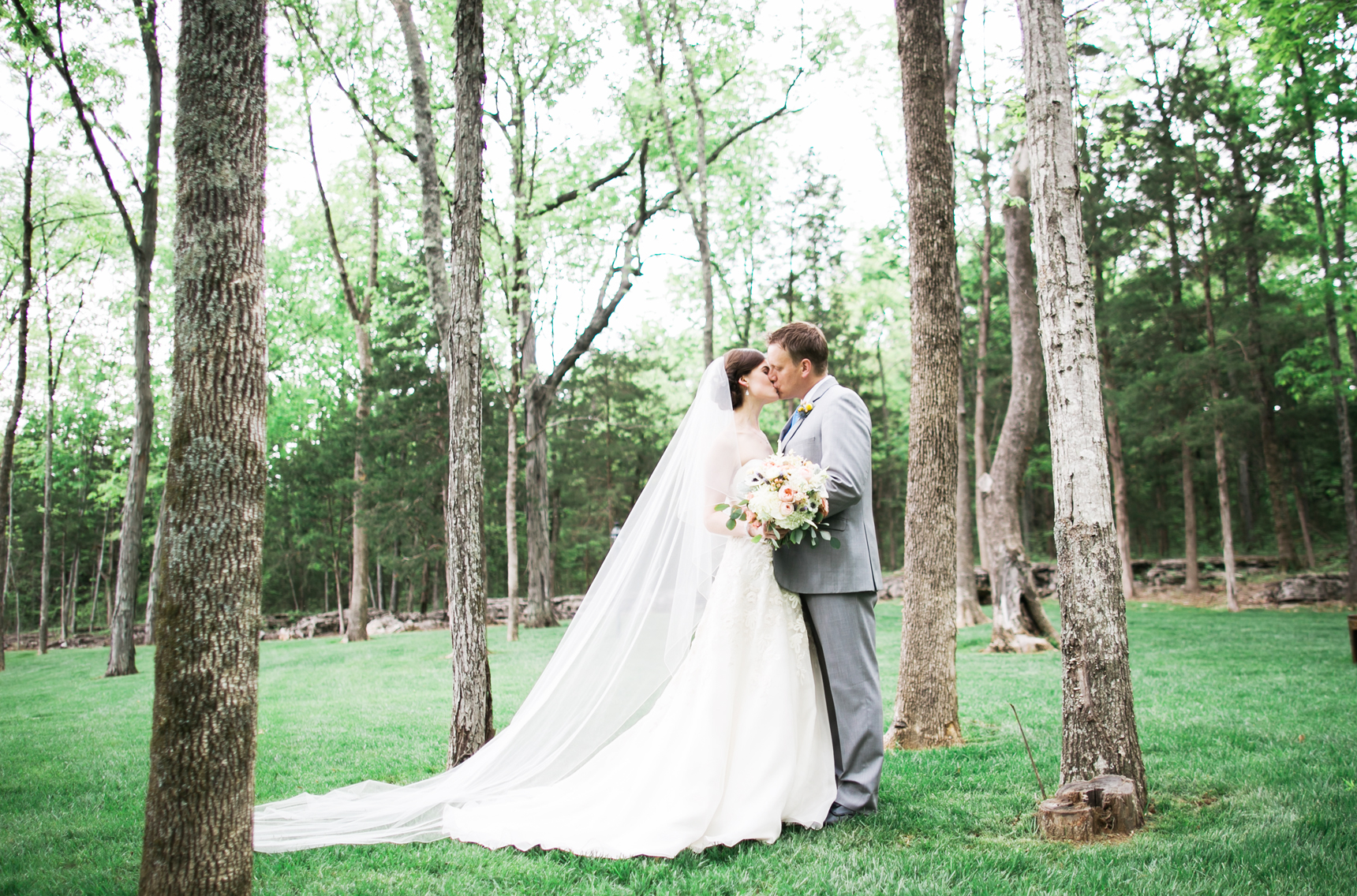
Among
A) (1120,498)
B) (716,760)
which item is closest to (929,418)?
(716,760)

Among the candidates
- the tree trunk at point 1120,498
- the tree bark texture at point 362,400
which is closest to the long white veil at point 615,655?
the tree trunk at point 1120,498

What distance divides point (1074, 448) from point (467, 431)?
11.8 feet

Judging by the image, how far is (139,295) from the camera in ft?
42.6

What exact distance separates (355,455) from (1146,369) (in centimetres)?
2183

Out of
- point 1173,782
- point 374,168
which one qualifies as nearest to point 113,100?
point 374,168

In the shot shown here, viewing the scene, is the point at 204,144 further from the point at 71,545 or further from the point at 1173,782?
the point at 71,545

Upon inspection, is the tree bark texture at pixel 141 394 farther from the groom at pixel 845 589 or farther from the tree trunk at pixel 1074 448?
the tree trunk at pixel 1074 448

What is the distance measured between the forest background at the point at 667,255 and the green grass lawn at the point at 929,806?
18.9 ft

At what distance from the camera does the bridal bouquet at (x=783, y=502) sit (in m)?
3.86

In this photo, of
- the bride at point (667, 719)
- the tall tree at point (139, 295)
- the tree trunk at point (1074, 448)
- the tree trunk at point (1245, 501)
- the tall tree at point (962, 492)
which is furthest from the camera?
the tree trunk at point (1245, 501)

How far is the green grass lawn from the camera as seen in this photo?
3076 millimetres

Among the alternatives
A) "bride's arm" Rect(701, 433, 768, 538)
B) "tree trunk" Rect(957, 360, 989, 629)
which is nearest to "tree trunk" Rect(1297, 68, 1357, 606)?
"tree trunk" Rect(957, 360, 989, 629)

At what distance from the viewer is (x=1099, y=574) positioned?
3594 millimetres

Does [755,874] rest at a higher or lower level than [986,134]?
lower
